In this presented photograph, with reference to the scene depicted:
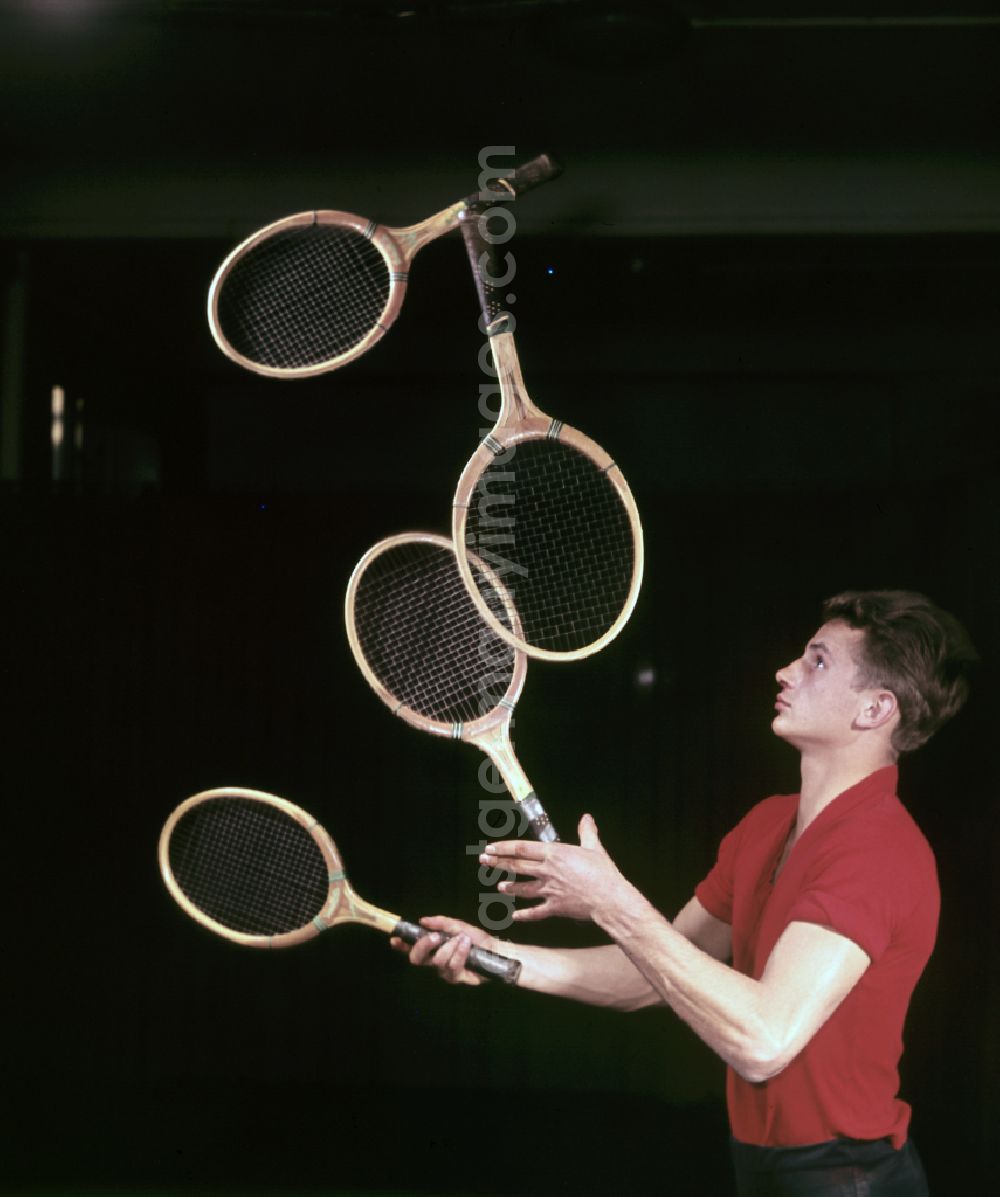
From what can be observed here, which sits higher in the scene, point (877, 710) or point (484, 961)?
point (877, 710)

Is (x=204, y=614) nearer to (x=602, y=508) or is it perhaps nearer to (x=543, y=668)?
(x=543, y=668)

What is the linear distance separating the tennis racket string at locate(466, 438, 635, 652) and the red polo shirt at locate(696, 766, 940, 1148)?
77 centimetres

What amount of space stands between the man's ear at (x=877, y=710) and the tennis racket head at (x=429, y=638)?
64cm

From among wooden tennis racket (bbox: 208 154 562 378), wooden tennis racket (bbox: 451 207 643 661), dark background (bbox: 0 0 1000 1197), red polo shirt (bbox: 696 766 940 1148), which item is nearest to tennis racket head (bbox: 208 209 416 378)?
wooden tennis racket (bbox: 208 154 562 378)

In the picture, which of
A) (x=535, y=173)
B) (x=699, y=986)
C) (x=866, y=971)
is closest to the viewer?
(x=699, y=986)

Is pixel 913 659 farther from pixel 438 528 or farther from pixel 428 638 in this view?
pixel 438 528

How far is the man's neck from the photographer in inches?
92.7

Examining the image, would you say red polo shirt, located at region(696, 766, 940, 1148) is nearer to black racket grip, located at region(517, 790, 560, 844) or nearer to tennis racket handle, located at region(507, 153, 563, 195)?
black racket grip, located at region(517, 790, 560, 844)

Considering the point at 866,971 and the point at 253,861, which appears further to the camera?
the point at 253,861

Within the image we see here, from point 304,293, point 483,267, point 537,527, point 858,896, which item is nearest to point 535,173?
point 483,267

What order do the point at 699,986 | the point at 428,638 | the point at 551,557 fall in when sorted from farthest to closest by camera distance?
1. the point at 551,557
2. the point at 428,638
3. the point at 699,986

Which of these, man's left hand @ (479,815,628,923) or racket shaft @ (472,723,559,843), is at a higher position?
racket shaft @ (472,723,559,843)

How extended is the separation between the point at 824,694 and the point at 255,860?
1209 mm

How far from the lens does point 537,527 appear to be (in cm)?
311
